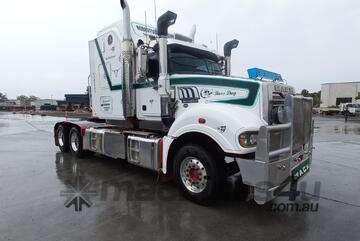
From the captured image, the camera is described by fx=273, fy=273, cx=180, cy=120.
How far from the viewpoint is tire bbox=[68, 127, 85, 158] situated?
8250 mm

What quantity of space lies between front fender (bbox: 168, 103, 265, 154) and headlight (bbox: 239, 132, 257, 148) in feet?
0.19

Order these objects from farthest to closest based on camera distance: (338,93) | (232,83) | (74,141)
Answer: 1. (338,93)
2. (74,141)
3. (232,83)

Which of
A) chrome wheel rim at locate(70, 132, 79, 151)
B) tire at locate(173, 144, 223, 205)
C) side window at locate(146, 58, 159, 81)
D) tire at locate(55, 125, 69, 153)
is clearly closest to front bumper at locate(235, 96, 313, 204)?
tire at locate(173, 144, 223, 205)

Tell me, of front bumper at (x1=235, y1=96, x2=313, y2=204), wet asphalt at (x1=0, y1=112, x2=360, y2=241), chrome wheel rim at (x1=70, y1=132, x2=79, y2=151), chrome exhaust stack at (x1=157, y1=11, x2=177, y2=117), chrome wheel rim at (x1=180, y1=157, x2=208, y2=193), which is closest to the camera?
wet asphalt at (x1=0, y1=112, x2=360, y2=241)

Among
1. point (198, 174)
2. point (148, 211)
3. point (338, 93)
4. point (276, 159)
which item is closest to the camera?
point (276, 159)

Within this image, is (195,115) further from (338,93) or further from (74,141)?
(338,93)

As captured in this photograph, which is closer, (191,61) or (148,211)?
(148,211)

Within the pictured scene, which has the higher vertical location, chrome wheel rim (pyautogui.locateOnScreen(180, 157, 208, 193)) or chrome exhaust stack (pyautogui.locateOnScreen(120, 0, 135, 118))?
chrome exhaust stack (pyautogui.locateOnScreen(120, 0, 135, 118))

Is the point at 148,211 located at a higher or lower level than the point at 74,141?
lower

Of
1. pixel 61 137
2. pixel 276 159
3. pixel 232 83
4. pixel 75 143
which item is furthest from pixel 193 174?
pixel 61 137

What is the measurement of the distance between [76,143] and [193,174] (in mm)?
5253

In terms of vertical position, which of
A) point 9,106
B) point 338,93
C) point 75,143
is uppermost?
point 338,93

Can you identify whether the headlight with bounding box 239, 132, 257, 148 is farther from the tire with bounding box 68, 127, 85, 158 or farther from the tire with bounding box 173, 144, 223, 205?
the tire with bounding box 68, 127, 85, 158

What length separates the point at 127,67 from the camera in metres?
6.00
